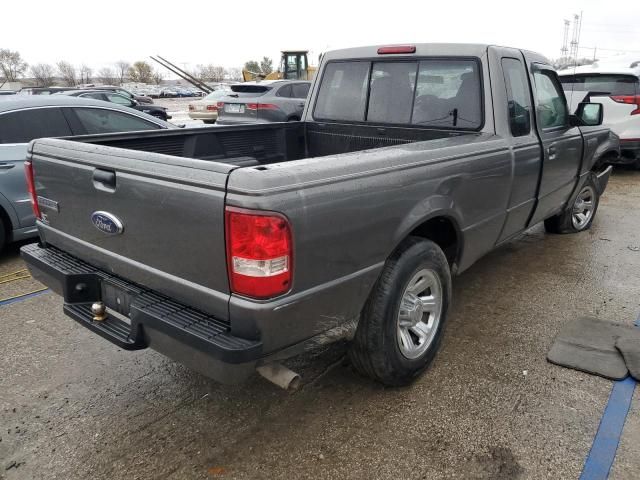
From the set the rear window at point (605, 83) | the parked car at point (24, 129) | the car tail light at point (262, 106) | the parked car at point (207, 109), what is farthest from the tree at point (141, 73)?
the parked car at point (24, 129)

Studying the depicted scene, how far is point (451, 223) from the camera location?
10.7 feet

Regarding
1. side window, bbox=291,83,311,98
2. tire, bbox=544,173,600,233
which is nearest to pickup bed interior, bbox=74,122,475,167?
tire, bbox=544,173,600,233

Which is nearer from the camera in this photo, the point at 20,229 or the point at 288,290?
the point at 288,290

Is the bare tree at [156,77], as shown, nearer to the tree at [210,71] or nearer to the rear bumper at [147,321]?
the tree at [210,71]

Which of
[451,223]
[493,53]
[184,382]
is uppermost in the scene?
[493,53]

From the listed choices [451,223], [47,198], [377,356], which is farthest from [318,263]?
[47,198]

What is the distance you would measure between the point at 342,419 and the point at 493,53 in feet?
8.94

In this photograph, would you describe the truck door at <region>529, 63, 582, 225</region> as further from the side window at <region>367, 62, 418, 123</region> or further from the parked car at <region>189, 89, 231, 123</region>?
the parked car at <region>189, 89, 231, 123</region>

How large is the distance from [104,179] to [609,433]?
2859 mm

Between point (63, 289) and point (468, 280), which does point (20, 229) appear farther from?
point (468, 280)

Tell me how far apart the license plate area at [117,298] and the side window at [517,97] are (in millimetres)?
2823

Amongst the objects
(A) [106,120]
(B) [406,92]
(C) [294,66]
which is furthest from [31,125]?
(C) [294,66]

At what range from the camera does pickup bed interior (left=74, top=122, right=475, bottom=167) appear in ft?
12.2

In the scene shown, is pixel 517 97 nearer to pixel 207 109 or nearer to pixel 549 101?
pixel 549 101
